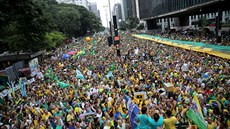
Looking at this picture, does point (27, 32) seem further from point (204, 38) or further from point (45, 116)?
point (204, 38)

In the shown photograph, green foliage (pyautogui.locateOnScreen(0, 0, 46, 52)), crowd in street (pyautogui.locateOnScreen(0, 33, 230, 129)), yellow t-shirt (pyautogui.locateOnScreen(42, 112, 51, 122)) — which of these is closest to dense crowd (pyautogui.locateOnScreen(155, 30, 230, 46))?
crowd in street (pyautogui.locateOnScreen(0, 33, 230, 129))

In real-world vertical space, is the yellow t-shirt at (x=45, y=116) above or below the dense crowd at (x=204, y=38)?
below

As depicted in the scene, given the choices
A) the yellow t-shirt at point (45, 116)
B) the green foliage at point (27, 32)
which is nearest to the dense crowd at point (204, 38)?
the yellow t-shirt at point (45, 116)

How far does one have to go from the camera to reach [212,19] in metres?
76.9

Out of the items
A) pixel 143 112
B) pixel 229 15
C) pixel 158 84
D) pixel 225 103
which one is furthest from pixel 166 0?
pixel 143 112

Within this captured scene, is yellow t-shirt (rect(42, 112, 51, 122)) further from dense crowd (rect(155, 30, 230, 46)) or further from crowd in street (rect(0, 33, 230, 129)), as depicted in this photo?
dense crowd (rect(155, 30, 230, 46))

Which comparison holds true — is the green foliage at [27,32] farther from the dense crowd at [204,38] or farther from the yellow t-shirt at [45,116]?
the dense crowd at [204,38]

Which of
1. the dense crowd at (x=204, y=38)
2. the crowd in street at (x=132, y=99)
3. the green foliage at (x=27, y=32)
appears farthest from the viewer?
the green foliage at (x=27, y=32)

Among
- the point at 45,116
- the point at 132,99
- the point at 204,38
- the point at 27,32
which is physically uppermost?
the point at 27,32

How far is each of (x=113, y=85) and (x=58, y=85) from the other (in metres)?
4.43

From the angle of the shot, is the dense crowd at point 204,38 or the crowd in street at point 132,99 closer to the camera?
the crowd in street at point 132,99


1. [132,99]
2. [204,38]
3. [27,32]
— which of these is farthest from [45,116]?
[204,38]

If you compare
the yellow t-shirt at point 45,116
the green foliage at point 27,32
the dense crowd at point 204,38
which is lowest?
the yellow t-shirt at point 45,116

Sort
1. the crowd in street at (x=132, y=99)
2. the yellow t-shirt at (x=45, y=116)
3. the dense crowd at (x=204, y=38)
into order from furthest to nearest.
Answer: the dense crowd at (x=204, y=38), the yellow t-shirt at (x=45, y=116), the crowd in street at (x=132, y=99)
